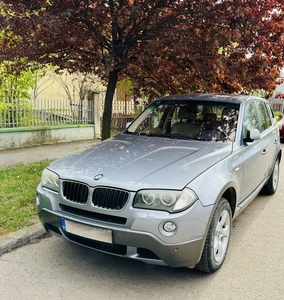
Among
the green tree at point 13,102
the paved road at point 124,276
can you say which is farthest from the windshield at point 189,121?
the green tree at point 13,102

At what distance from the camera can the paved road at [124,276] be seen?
279cm

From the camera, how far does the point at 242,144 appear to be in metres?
3.87

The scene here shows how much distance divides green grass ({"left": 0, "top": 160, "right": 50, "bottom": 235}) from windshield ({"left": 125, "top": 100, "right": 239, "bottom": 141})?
1770 millimetres

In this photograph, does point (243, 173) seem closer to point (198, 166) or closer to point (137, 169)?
point (198, 166)

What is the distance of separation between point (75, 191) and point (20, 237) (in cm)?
117

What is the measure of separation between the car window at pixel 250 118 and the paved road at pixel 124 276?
4.73 ft

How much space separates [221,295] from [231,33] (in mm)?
3651

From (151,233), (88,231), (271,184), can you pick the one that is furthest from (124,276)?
(271,184)

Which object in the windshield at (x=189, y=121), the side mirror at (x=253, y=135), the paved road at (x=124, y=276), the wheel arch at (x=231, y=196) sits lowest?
the paved road at (x=124, y=276)

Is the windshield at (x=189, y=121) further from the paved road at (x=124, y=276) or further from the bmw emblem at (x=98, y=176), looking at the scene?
the bmw emblem at (x=98, y=176)

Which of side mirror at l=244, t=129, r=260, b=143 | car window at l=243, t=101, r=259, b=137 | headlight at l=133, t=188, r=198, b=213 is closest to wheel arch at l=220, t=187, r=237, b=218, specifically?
headlight at l=133, t=188, r=198, b=213

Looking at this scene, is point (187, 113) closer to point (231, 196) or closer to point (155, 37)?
point (231, 196)

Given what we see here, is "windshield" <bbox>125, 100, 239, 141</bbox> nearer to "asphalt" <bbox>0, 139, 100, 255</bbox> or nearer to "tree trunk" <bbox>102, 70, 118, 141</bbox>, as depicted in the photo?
"asphalt" <bbox>0, 139, 100, 255</bbox>

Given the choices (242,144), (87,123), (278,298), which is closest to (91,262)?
(278,298)
